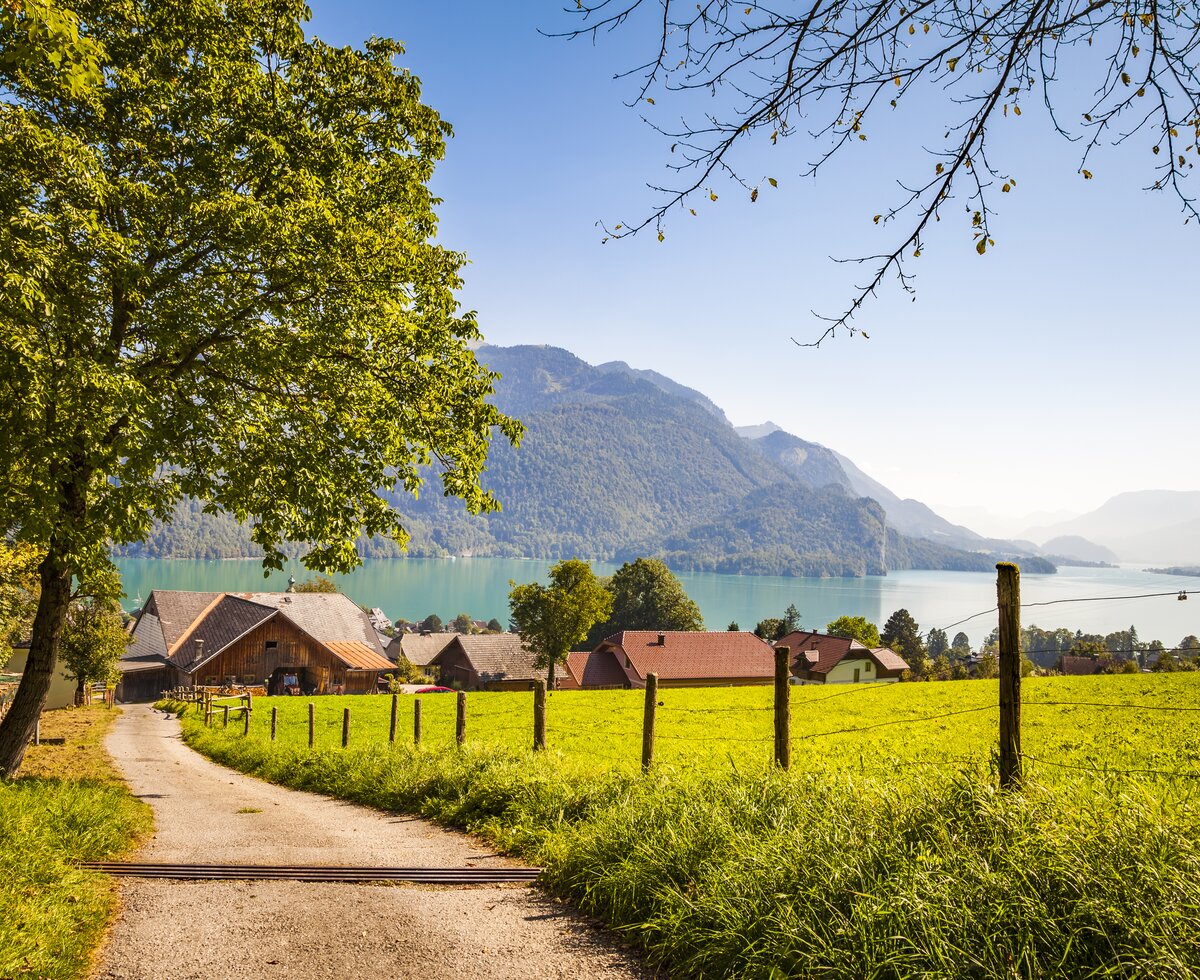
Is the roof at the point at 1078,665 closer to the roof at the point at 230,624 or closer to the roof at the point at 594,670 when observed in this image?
the roof at the point at 594,670

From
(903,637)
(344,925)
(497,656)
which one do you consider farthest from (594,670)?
(344,925)

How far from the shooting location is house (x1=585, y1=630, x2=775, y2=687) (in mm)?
59188

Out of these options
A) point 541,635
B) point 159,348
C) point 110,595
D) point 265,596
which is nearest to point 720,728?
point 110,595

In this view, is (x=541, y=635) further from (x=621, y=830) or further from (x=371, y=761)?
(x=621, y=830)

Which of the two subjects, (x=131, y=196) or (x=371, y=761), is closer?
(x=131, y=196)

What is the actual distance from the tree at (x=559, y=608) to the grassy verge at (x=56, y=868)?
133 ft

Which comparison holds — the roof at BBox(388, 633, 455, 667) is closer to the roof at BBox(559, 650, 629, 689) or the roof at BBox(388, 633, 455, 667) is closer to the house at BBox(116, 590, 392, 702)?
the house at BBox(116, 590, 392, 702)

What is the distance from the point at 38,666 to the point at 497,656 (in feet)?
204

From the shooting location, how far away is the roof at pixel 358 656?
55.4 m

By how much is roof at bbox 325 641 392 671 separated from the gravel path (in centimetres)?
5050

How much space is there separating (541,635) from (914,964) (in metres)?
49.2

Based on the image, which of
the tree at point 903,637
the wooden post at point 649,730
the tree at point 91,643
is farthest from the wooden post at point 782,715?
the tree at point 903,637

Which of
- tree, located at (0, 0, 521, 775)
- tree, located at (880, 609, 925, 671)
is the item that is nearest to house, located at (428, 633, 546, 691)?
tree, located at (880, 609, 925, 671)

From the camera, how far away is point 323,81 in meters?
9.68
